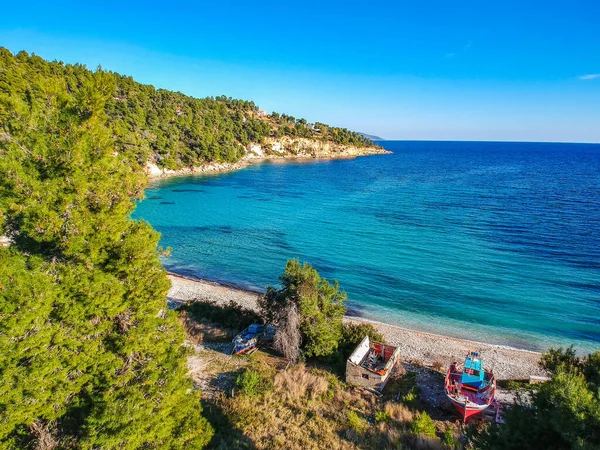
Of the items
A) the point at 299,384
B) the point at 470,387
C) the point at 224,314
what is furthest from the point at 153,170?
the point at 470,387

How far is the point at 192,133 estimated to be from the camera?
9081cm

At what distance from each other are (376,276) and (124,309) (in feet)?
74.4

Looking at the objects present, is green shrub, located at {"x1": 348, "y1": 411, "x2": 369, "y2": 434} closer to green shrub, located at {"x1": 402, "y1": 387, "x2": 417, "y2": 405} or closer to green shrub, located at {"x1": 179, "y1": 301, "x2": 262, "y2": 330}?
green shrub, located at {"x1": 402, "y1": 387, "x2": 417, "y2": 405}

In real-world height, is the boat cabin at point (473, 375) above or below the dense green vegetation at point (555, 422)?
below

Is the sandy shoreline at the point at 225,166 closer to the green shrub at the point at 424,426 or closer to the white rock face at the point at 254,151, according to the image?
the white rock face at the point at 254,151

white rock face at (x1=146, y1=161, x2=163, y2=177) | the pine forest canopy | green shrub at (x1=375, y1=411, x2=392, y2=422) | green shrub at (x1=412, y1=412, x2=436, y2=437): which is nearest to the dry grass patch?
green shrub at (x1=375, y1=411, x2=392, y2=422)

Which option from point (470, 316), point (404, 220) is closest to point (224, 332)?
point (470, 316)

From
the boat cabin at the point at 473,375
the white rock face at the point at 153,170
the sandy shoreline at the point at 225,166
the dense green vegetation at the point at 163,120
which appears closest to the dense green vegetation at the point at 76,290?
the boat cabin at the point at 473,375

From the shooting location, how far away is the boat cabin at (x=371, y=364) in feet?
47.0

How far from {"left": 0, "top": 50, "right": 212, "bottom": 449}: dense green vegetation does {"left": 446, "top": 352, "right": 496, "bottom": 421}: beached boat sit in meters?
10.4

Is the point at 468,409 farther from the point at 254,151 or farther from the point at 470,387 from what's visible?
the point at 254,151

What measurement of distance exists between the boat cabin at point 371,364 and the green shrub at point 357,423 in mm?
2140

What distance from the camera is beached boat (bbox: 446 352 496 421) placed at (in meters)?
13.0

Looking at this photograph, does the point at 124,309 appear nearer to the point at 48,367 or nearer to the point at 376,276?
the point at 48,367
